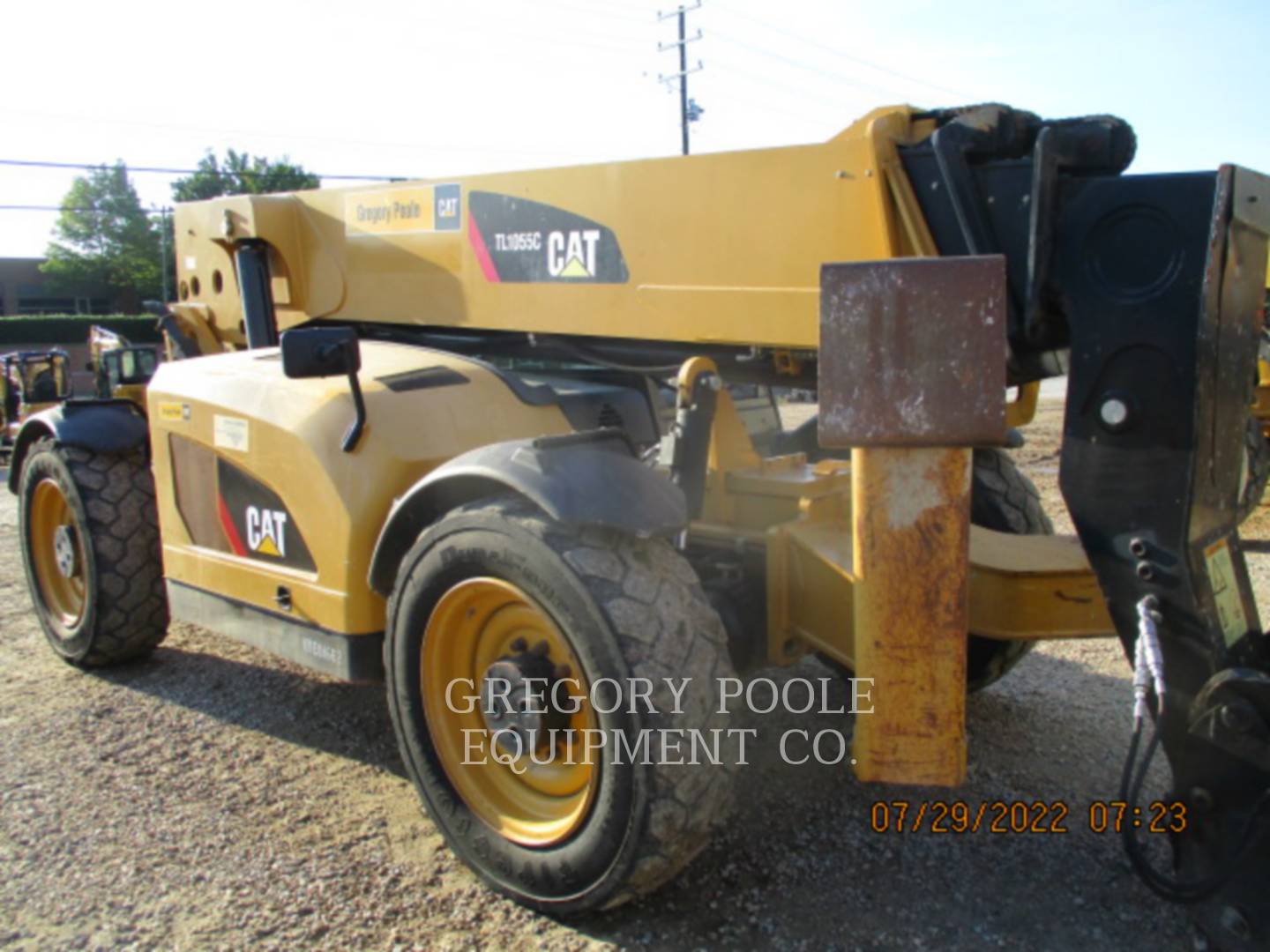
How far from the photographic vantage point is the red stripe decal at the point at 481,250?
164 inches

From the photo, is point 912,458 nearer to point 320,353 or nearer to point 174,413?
point 320,353

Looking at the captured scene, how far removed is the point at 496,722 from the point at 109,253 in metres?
62.2

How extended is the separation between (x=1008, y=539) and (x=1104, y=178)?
4.28ft

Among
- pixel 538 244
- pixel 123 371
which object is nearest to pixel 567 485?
pixel 538 244

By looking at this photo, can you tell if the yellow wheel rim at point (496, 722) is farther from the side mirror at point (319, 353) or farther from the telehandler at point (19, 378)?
the telehandler at point (19, 378)

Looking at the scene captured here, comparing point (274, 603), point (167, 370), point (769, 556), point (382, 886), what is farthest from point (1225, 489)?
point (167, 370)

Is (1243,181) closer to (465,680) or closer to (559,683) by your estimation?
(559,683)

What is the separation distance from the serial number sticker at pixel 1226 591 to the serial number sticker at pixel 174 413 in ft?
11.9

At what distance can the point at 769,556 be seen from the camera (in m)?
3.32

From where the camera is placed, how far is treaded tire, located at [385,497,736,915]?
279cm

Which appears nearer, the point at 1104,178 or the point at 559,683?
the point at 1104,178

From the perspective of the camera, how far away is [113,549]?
4969 mm

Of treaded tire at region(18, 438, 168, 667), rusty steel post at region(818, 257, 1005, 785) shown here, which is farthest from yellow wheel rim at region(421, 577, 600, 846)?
treaded tire at region(18, 438, 168, 667)

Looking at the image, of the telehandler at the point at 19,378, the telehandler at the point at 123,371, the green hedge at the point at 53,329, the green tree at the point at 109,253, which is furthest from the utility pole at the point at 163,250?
the telehandler at the point at 123,371
